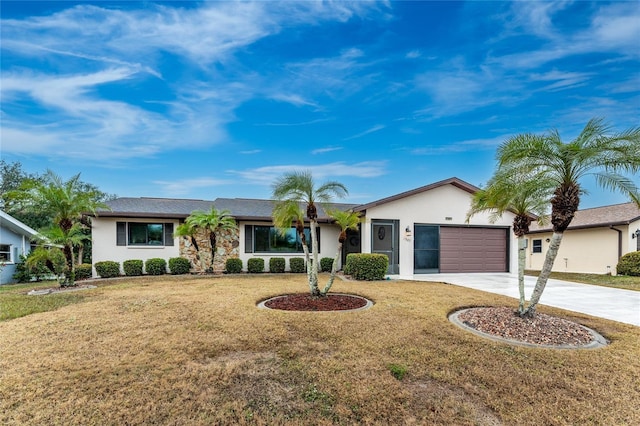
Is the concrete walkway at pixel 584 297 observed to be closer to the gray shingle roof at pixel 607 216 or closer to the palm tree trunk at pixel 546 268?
the palm tree trunk at pixel 546 268

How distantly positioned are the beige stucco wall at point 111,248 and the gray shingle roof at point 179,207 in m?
0.53

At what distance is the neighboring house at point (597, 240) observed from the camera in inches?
588

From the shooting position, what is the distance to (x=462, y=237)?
14492 millimetres

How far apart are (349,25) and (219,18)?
4095 millimetres

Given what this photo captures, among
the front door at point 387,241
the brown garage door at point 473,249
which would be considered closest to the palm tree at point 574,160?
the front door at point 387,241

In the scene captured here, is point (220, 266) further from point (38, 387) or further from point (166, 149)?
point (38, 387)

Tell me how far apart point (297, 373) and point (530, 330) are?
4140 mm

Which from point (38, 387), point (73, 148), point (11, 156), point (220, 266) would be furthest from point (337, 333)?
point (11, 156)

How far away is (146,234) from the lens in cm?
1386

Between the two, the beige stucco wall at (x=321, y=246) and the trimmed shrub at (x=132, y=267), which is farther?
the beige stucco wall at (x=321, y=246)

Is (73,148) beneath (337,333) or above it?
above

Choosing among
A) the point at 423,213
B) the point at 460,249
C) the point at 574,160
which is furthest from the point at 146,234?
the point at 574,160

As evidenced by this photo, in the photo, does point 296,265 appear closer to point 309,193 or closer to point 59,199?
point 309,193

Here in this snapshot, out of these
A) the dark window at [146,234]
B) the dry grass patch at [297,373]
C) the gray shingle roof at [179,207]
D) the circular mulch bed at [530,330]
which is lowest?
the circular mulch bed at [530,330]
